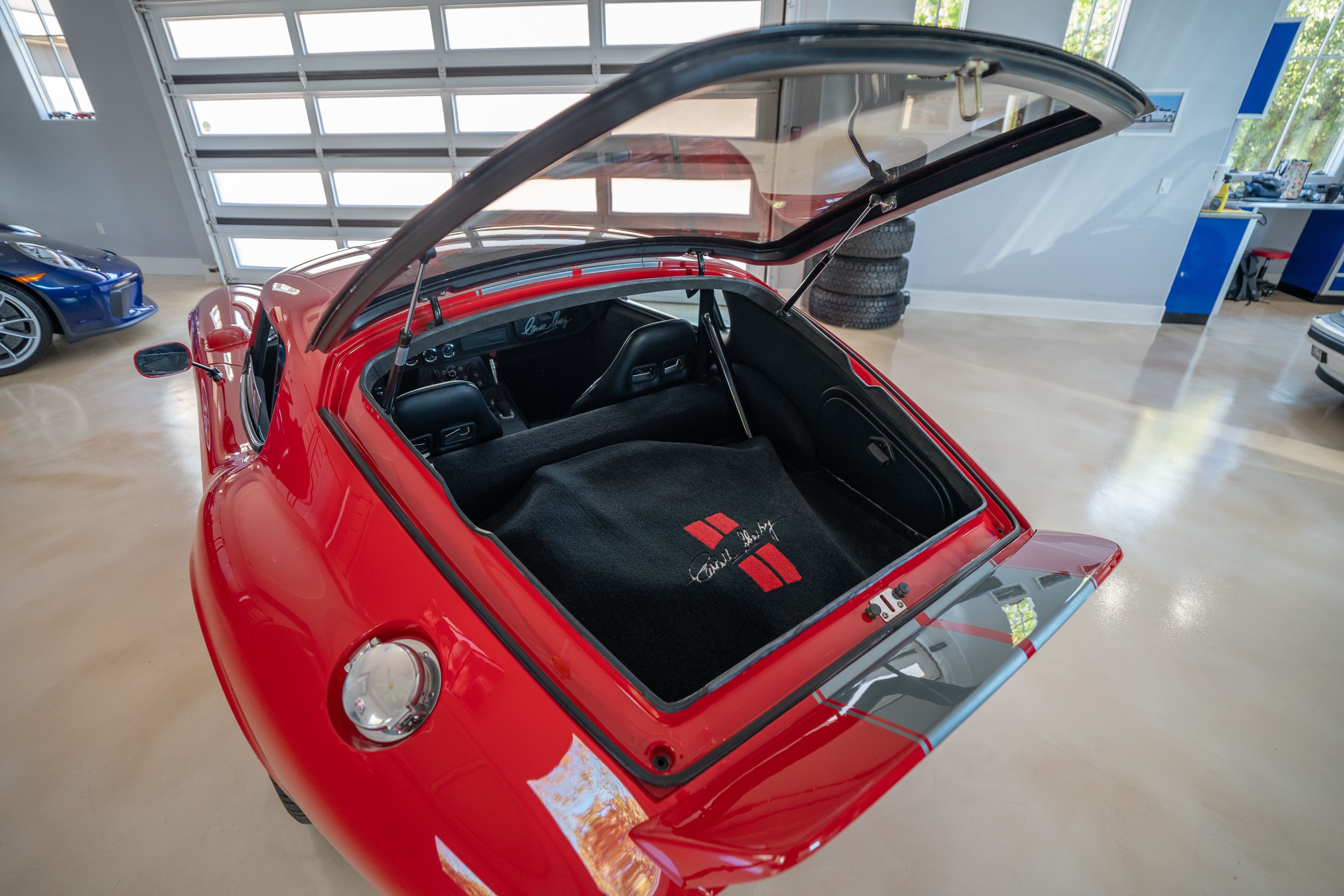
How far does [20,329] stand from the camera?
11.8 feet

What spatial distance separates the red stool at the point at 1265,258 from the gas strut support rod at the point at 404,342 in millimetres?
8358

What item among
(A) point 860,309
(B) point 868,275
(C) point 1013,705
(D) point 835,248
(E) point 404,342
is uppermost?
(D) point 835,248

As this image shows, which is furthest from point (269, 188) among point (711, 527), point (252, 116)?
point (711, 527)

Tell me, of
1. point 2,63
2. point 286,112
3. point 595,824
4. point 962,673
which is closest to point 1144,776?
point 962,673

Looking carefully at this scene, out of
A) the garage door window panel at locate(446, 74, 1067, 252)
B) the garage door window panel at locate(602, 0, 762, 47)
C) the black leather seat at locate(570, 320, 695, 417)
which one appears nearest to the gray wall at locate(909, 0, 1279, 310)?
the garage door window panel at locate(602, 0, 762, 47)

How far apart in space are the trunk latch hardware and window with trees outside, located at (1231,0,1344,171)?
7.96 m

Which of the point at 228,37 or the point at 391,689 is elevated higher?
the point at 228,37

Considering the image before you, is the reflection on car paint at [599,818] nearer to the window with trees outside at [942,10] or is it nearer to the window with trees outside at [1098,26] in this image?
the window with trees outside at [942,10]

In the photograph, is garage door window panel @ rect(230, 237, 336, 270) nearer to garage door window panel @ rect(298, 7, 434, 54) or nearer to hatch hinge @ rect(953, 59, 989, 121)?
garage door window panel @ rect(298, 7, 434, 54)

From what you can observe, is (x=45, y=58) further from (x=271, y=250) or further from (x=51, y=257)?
(x=51, y=257)

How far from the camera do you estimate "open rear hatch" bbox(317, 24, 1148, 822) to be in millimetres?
675

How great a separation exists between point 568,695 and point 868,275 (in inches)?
175

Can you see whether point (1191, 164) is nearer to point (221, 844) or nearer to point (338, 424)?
point (338, 424)

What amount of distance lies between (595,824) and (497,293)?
1.15 meters
